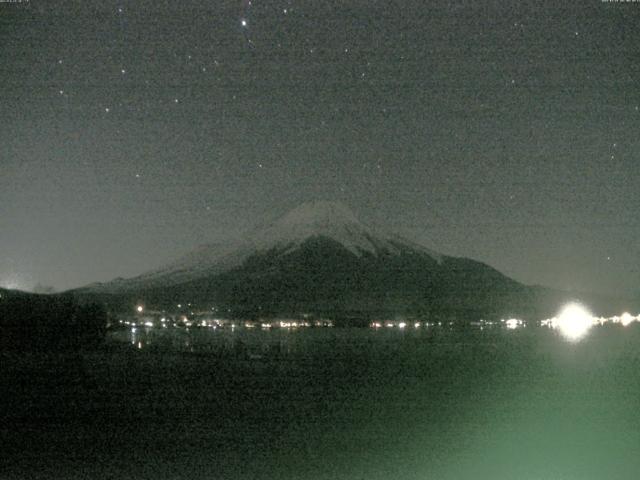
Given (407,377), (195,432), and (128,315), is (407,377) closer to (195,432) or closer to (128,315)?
(195,432)

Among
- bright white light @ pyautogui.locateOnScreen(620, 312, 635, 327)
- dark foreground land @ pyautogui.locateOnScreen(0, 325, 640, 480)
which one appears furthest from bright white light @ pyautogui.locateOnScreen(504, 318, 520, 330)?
dark foreground land @ pyautogui.locateOnScreen(0, 325, 640, 480)

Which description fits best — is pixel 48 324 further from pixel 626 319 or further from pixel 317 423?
pixel 626 319

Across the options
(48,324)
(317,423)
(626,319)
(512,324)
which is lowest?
(317,423)

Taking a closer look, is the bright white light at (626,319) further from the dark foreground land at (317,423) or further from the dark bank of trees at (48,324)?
the dark foreground land at (317,423)

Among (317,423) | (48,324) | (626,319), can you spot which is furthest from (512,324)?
(317,423)

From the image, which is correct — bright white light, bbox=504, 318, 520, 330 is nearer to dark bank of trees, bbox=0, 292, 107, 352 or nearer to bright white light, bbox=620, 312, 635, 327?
bright white light, bbox=620, 312, 635, 327

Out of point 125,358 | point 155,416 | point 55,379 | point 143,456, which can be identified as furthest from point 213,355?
point 143,456
